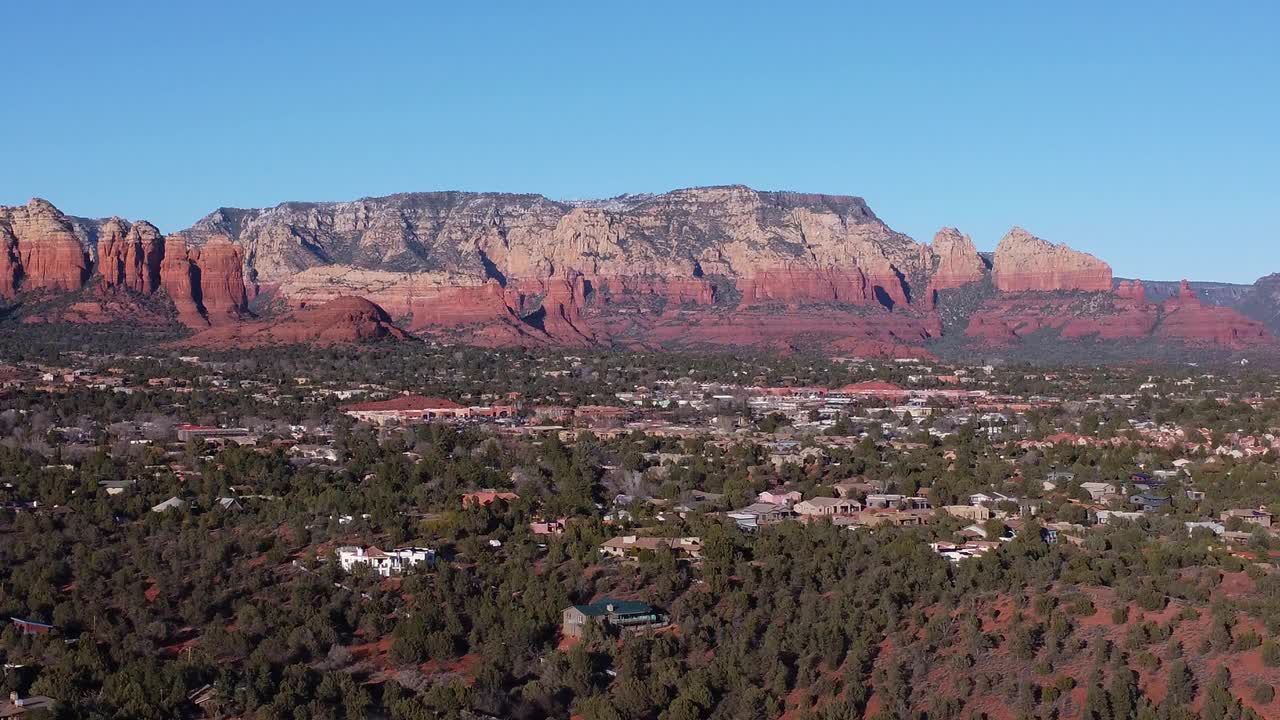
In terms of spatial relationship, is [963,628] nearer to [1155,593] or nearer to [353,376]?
[1155,593]

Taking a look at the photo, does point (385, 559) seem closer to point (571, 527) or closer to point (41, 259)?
point (571, 527)

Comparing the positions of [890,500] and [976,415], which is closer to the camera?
[890,500]

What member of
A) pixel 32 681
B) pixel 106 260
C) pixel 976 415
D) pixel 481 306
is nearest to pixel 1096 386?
pixel 976 415

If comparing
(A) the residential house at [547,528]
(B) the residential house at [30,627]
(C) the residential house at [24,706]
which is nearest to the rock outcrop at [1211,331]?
(A) the residential house at [547,528]

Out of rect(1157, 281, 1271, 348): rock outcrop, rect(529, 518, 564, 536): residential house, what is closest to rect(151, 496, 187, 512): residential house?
rect(529, 518, 564, 536): residential house

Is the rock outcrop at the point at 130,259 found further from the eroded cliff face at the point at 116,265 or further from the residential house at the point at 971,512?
the residential house at the point at 971,512

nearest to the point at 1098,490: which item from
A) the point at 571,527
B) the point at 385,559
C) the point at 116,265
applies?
the point at 571,527

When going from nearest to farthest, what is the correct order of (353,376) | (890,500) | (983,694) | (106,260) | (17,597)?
1. (983,694)
2. (17,597)
3. (890,500)
4. (353,376)
5. (106,260)
